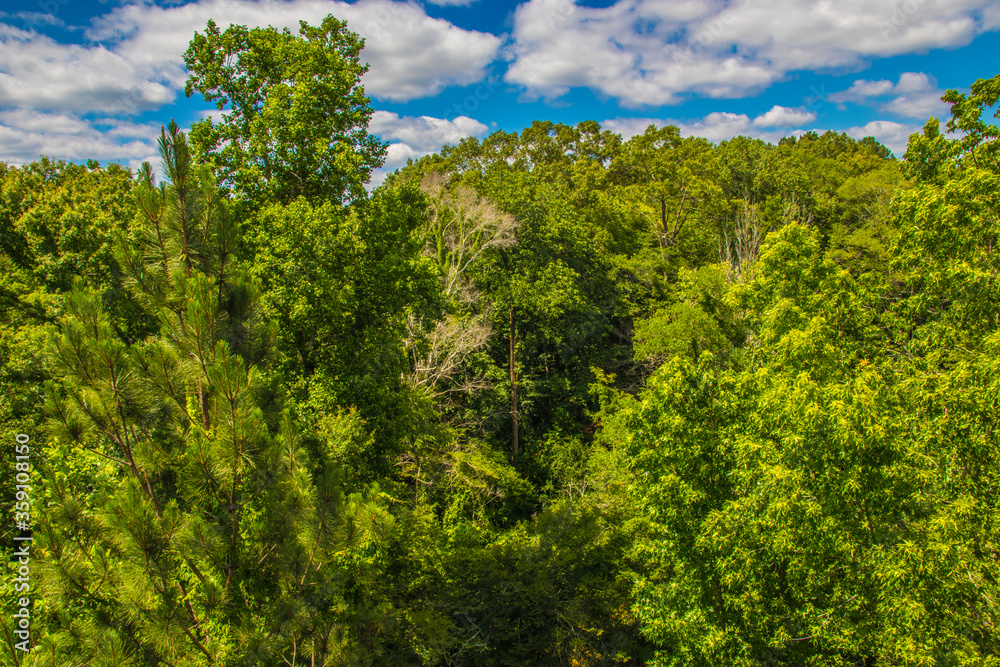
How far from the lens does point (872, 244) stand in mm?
23922

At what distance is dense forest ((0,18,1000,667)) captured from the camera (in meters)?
3.94

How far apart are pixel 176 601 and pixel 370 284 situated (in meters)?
6.48

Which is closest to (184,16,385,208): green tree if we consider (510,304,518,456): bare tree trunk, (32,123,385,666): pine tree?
(32,123,385,666): pine tree

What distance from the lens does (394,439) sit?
10.1 meters

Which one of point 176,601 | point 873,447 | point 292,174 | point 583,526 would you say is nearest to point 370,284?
point 292,174

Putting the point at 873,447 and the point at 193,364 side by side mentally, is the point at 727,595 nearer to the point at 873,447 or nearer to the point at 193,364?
A: the point at 873,447

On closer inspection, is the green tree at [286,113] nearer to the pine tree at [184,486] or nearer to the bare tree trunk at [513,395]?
the pine tree at [184,486]

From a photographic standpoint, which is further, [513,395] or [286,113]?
[513,395]
